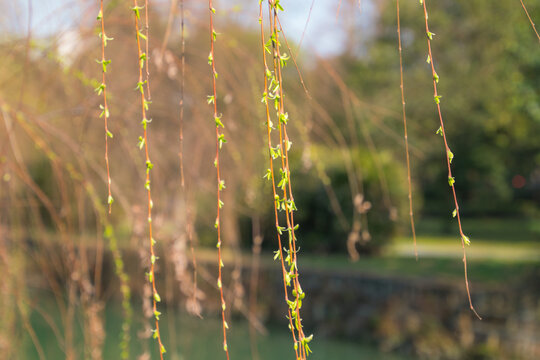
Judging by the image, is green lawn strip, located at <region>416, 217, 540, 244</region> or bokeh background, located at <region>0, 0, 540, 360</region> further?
green lawn strip, located at <region>416, 217, 540, 244</region>

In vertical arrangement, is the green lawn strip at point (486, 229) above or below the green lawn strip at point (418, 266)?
above

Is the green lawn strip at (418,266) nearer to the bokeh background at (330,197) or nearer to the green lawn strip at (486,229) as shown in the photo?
the bokeh background at (330,197)

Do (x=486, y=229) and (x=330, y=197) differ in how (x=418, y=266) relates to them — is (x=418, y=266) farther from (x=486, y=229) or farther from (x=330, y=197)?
(x=486, y=229)

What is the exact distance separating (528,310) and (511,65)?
259cm

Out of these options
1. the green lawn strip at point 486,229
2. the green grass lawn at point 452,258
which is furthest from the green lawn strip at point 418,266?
the green lawn strip at point 486,229

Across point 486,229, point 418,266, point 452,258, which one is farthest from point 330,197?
point 486,229

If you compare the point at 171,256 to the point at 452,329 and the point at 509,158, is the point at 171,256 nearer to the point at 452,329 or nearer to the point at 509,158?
the point at 452,329

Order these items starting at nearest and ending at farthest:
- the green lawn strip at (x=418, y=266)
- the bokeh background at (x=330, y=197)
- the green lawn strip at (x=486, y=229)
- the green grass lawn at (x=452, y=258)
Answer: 1. the bokeh background at (x=330, y=197)
2. the green lawn strip at (x=418, y=266)
3. the green grass lawn at (x=452, y=258)
4. the green lawn strip at (x=486, y=229)

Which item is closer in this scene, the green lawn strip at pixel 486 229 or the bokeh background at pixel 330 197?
the bokeh background at pixel 330 197

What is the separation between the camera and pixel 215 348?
21.5ft

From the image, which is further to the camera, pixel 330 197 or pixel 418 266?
pixel 418 266

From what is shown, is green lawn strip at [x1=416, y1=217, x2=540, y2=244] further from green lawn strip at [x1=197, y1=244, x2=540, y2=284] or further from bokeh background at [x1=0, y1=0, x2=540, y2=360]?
green lawn strip at [x1=197, y1=244, x2=540, y2=284]

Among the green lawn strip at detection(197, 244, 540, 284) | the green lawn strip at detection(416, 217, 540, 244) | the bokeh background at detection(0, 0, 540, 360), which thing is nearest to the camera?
the bokeh background at detection(0, 0, 540, 360)

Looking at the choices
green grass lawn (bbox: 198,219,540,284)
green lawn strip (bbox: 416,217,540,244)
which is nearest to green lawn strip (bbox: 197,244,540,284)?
green grass lawn (bbox: 198,219,540,284)
